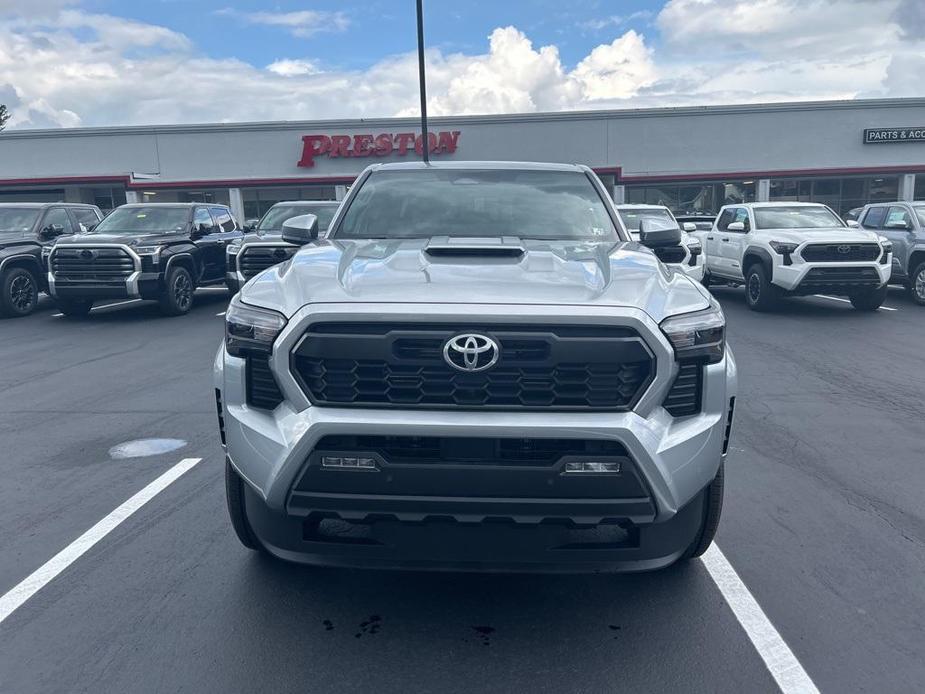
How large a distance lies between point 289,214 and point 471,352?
11.9 meters

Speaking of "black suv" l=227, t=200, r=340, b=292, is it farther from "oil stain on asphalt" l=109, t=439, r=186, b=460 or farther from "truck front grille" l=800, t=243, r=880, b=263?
"truck front grille" l=800, t=243, r=880, b=263

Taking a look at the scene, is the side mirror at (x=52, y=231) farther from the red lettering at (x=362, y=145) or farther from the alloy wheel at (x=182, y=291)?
the red lettering at (x=362, y=145)

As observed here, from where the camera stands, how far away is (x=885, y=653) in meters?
2.93

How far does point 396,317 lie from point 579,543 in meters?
1.08

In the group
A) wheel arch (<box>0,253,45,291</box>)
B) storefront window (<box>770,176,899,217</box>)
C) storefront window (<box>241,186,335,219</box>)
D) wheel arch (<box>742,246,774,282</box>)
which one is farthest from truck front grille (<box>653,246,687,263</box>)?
storefront window (<box>770,176,899,217</box>)

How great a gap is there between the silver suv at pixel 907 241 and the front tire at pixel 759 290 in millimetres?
2460

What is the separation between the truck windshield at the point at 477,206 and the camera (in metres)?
4.33

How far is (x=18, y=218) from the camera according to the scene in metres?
13.6

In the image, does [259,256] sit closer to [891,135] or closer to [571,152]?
[571,152]

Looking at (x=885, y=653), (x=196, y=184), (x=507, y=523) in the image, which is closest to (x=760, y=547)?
(x=885, y=653)

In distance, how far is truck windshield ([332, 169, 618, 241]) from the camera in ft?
14.2

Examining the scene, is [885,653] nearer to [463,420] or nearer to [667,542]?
[667,542]

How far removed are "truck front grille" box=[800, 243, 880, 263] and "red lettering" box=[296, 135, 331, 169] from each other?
993 inches

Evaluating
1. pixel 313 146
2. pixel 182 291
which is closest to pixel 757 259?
pixel 182 291
